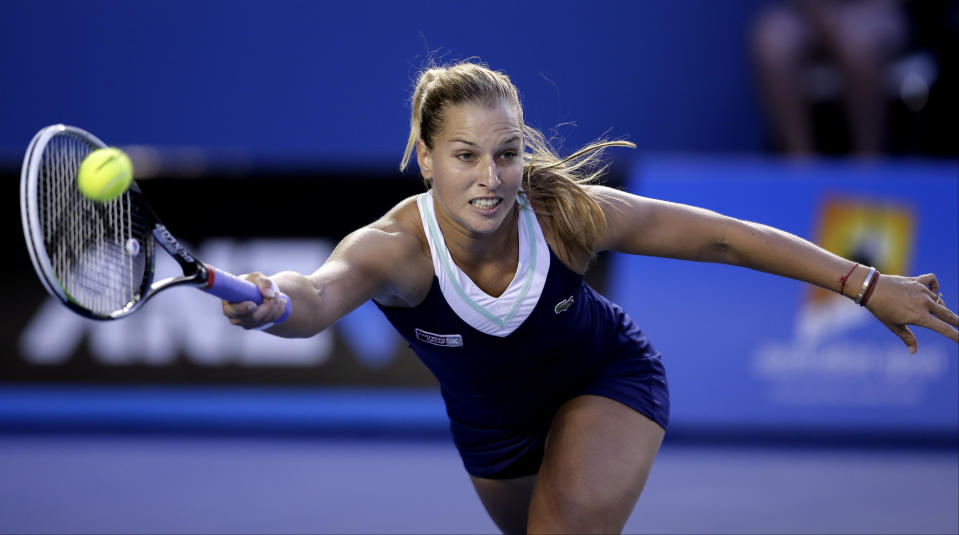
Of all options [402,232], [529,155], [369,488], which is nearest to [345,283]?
[402,232]

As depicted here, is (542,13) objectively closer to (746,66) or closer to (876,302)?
(746,66)

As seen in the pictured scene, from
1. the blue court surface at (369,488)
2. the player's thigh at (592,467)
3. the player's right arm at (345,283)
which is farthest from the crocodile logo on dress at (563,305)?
the blue court surface at (369,488)

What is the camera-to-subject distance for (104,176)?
2.20 m

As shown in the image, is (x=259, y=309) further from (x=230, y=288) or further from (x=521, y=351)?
(x=521, y=351)

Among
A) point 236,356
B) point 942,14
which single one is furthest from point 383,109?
point 942,14

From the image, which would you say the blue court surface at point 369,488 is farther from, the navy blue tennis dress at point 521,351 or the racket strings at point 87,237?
the racket strings at point 87,237

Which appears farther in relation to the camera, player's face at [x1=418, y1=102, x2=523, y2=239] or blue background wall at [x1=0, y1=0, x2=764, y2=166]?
blue background wall at [x1=0, y1=0, x2=764, y2=166]

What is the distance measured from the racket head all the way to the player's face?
2.34 ft

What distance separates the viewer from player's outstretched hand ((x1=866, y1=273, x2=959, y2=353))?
2730 millimetres

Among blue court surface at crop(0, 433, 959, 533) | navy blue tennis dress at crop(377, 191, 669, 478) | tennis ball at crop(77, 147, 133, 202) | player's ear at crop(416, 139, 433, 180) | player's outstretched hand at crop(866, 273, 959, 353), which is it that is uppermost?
tennis ball at crop(77, 147, 133, 202)

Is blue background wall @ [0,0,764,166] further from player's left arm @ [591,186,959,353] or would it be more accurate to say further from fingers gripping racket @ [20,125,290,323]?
fingers gripping racket @ [20,125,290,323]

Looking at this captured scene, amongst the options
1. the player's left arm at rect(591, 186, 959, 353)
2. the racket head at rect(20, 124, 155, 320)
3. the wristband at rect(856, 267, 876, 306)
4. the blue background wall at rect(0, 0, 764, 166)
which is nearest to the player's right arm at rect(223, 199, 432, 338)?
the racket head at rect(20, 124, 155, 320)

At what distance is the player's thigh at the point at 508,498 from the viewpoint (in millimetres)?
3084

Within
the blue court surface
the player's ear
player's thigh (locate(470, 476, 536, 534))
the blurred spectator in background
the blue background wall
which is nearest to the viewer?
the player's ear
